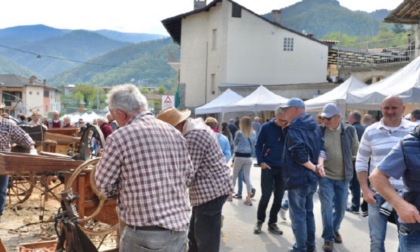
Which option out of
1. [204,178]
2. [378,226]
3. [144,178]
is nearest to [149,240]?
[144,178]

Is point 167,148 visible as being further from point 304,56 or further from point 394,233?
point 304,56

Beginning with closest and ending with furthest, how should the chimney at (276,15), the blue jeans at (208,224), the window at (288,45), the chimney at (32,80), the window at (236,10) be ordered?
the blue jeans at (208,224) → the window at (236,10) → the window at (288,45) → the chimney at (276,15) → the chimney at (32,80)

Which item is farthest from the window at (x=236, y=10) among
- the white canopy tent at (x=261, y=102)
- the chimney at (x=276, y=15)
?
the white canopy tent at (x=261, y=102)

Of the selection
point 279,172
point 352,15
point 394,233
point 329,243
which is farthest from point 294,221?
point 352,15

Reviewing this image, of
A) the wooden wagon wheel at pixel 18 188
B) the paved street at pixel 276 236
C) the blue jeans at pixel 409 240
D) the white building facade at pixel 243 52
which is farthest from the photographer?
the white building facade at pixel 243 52

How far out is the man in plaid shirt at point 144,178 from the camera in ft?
9.07

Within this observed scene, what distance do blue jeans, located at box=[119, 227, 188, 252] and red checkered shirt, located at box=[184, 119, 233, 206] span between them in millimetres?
1013

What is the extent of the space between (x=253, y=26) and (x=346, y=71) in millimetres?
10581

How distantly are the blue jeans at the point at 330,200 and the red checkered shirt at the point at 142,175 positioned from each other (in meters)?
3.24

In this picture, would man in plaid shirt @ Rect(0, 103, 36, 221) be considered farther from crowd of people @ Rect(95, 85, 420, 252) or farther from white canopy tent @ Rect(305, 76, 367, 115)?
white canopy tent @ Rect(305, 76, 367, 115)

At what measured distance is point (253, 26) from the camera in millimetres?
32625

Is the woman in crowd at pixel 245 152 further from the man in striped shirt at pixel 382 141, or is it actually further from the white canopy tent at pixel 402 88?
the man in striped shirt at pixel 382 141

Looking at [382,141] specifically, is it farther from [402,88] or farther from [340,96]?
[340,96]

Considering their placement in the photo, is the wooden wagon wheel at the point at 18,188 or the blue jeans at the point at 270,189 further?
the blue jeans at the point at 270,189
